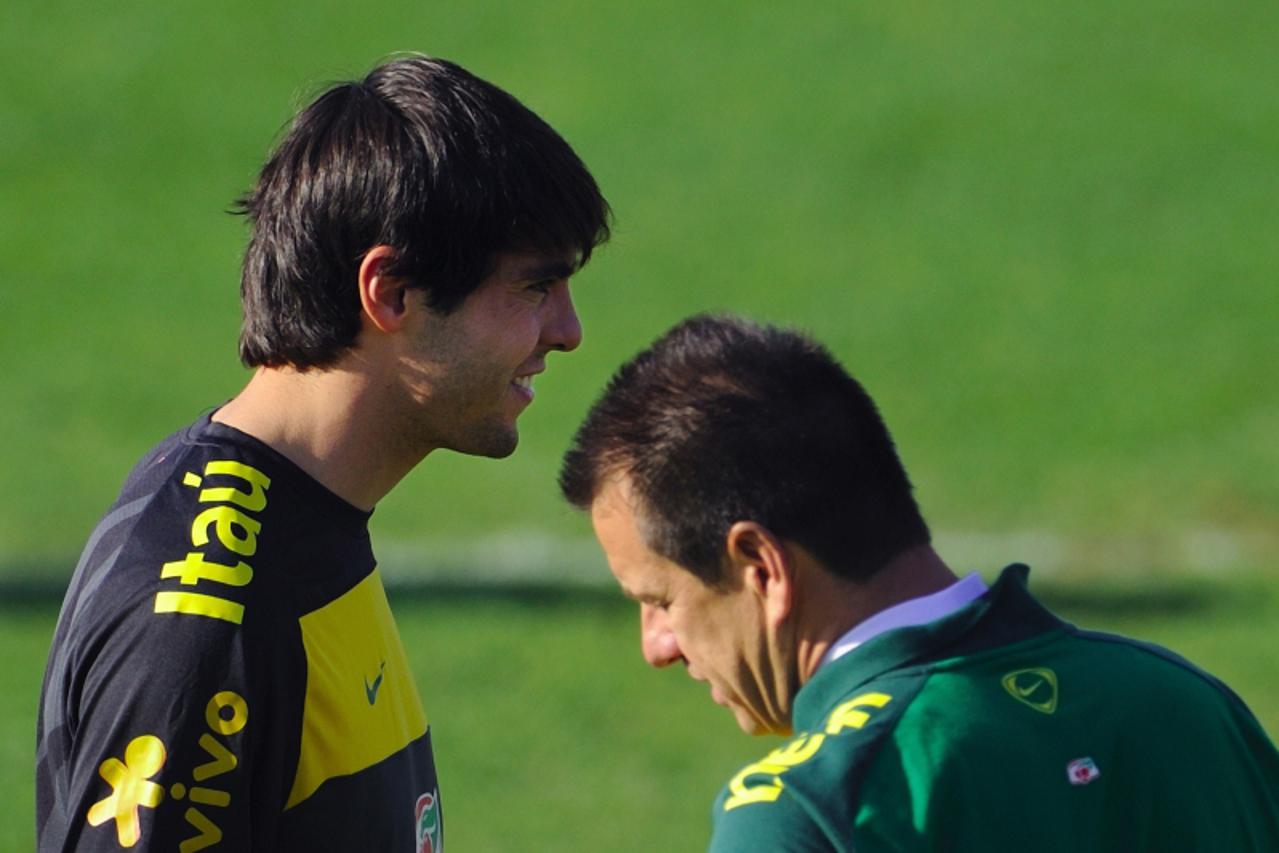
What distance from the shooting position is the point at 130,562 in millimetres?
3160

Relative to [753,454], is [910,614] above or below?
below

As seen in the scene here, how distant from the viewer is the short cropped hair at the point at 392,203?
3465mm

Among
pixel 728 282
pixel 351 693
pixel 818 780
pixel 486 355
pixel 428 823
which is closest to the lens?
pixel 818 780

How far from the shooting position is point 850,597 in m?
2.97

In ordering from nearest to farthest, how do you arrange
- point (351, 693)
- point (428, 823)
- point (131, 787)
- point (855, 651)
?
point (855, 651)
point (131, 787)
point (351, 693)
point (428, 823)

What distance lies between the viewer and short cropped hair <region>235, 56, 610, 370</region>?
136 inches

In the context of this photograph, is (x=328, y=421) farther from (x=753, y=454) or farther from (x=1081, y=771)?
(x=1081, y=771)

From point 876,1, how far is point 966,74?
208 cm

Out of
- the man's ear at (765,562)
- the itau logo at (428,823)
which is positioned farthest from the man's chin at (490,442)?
the man's ear at (765,562)

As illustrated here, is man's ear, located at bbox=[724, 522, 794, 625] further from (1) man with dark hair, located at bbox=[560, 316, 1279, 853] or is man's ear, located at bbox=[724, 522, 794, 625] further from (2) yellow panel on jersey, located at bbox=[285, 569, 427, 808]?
(2) yellow panel on jersey, located at bbox=[285, 569, 427, 808]

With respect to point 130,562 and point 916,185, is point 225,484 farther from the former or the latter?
point 916,185

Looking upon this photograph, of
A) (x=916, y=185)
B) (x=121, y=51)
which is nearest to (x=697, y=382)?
(x=916, y=185)

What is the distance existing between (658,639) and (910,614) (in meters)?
0.45

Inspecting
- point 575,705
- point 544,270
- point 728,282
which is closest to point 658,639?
point 544,270
